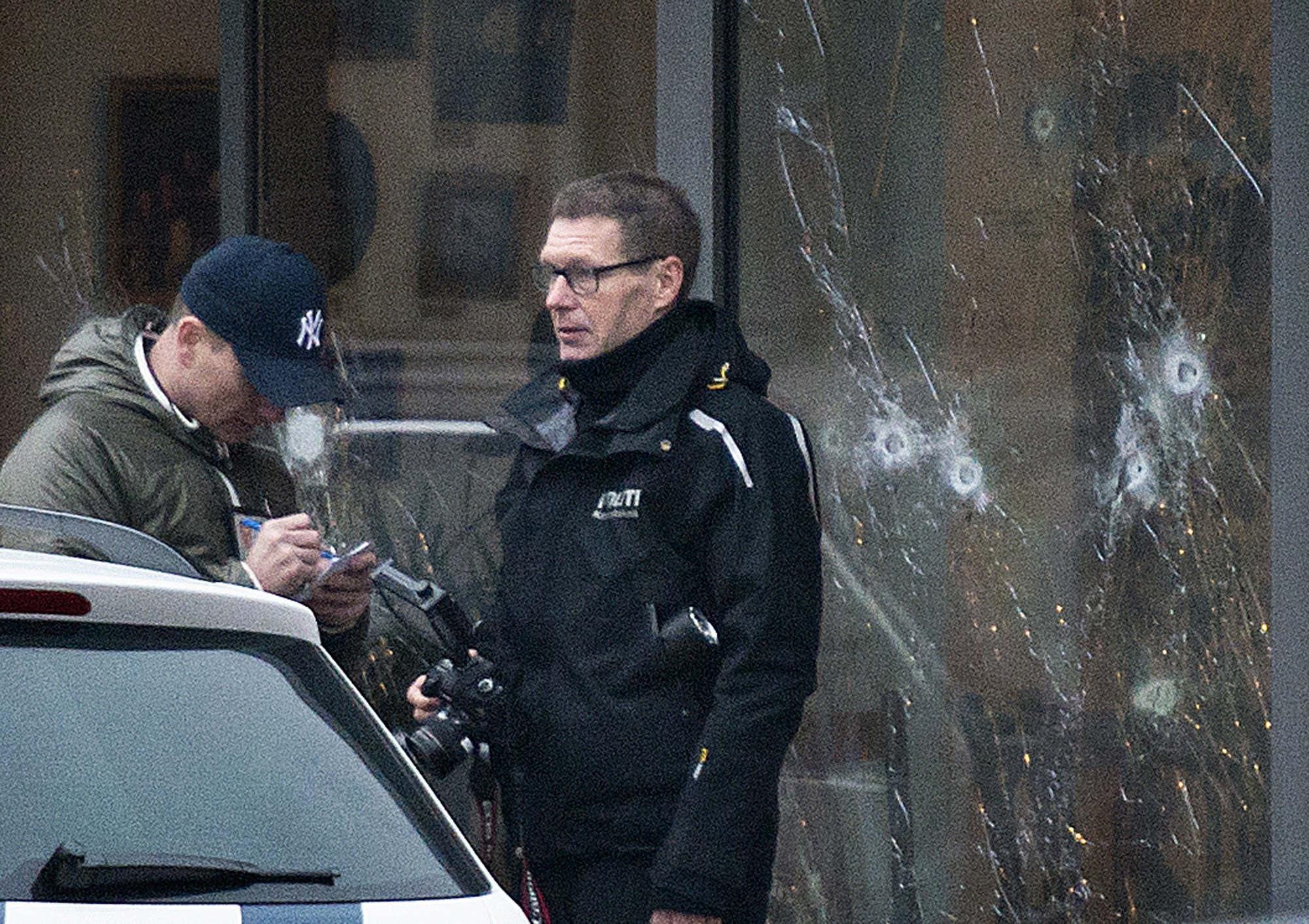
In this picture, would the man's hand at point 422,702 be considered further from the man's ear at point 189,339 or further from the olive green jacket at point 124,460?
the man's ear at point 189,339

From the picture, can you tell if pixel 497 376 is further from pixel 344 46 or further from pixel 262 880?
pixel 262 880

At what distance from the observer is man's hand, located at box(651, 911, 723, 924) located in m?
3.21

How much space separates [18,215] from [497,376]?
1.79 metres

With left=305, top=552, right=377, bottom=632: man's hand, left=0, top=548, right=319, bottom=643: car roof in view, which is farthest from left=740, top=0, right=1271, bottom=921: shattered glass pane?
left=0, top=548, right=319, bottom=643: car roof

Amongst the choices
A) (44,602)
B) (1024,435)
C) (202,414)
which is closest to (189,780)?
(44,602)

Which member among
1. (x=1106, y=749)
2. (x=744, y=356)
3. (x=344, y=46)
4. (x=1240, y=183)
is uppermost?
(x=344, y=46)


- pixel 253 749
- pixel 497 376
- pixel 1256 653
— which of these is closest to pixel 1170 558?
pixel 1256 653

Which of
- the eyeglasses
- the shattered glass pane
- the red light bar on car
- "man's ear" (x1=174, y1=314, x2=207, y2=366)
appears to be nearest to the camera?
the red light bar on car

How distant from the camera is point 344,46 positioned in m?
5.97

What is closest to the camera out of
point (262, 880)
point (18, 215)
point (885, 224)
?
point (262, 880)

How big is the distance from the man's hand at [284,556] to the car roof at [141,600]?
2.88ft

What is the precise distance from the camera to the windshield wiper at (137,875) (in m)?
2.04

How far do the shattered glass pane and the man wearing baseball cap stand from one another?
240 cm

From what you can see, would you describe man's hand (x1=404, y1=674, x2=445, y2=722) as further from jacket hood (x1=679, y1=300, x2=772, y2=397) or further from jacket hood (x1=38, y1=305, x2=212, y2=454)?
jacket hood (x1=679, y1=300, x2=772, y2=397)
